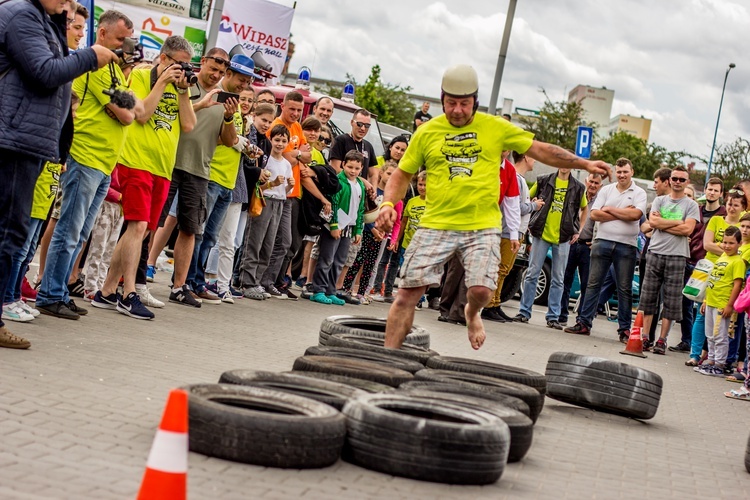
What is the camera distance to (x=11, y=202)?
7.02m

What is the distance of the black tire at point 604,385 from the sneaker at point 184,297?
4.48m

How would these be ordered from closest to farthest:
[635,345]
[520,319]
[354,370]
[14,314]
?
[354,370] → [14,314] → [635,345] → [520,319]

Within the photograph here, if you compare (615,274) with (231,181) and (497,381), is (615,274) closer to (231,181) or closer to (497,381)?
(231,181)

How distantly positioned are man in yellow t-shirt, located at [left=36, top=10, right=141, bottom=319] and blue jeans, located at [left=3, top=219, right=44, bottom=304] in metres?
0.16

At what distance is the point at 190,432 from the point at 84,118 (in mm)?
4708

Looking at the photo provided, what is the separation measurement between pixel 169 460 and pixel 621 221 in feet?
44.1

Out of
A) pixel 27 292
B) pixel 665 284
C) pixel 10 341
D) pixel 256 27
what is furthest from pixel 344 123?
pixel 10 341

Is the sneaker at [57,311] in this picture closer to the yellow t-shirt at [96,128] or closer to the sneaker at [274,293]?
the yellow t-shirt at [96,128]

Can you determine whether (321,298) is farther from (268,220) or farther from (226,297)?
(226,297)

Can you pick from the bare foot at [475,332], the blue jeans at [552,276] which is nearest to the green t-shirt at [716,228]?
the blue jeans at [552,276]

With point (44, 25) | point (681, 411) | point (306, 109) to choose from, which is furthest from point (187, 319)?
point (306, 109)

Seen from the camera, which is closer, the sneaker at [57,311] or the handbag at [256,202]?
the sneaker at [57,311]

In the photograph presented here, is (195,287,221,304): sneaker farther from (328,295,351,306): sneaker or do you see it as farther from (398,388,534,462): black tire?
(398,388,534,462): black tire

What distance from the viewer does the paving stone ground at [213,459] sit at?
4.46 meters
